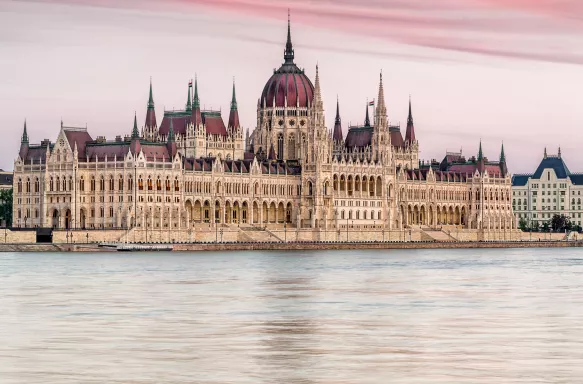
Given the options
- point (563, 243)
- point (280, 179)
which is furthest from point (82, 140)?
point (563, 243)

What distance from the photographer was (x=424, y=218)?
639 ft

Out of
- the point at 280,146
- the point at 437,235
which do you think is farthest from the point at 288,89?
the point at 437,235

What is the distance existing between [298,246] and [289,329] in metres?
110

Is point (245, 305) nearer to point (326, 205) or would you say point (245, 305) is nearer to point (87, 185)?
point (87, 185)

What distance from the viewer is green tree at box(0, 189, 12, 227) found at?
166625mm

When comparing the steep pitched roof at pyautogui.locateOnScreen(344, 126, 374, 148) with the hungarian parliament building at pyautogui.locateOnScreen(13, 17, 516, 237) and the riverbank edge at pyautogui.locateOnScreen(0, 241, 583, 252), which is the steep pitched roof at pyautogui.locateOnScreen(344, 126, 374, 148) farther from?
the riverbank edge at pyautogui.locateOnScreen(0, 241, 583, 252)

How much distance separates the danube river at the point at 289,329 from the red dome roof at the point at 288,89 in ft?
355

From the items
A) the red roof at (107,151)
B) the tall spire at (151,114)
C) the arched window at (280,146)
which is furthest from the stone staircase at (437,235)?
the red roof at (107,151)

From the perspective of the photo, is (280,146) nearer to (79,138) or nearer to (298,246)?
(298,246)

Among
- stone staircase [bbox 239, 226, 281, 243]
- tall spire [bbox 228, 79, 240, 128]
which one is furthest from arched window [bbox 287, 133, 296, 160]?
stone staircase [bbox 239, 226, 281, 243]

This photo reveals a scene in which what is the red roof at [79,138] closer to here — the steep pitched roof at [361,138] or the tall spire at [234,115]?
the tall spire at [234,115]

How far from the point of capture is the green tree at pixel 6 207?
166625mm

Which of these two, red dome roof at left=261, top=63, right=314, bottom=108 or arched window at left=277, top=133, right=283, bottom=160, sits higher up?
red dome roof at left=261, top=63, right=314, bottom=108

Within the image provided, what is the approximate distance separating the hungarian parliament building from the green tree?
10796mm
